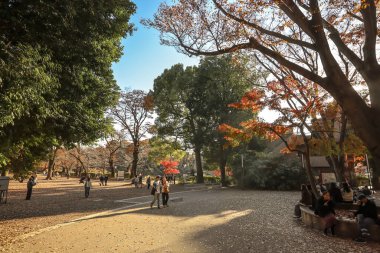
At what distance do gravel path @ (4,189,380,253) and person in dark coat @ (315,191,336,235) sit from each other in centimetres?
39

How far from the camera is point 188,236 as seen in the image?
8.08 metres

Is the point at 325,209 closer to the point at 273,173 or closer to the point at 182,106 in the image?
the point at 273,173

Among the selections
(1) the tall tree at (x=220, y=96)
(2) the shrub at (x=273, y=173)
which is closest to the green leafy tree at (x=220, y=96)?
(1) the tall tree at (x=220, y=96)

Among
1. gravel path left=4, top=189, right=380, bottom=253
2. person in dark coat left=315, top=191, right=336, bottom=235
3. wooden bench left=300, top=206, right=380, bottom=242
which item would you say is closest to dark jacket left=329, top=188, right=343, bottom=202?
gravel path left=4, top=189, right=380, bottom=253

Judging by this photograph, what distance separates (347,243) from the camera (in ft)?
23.7

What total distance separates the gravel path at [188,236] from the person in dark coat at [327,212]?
0.39 meters

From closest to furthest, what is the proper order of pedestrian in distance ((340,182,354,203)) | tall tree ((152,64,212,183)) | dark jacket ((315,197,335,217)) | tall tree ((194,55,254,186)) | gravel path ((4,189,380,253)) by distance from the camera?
gravel path ((4,189,380,253)) < dark jacket ((315,197,335,217)) < pedestrian in distance ((340,182,354,203)) < tall tree ((194,55,254,186)) < tall tree ((152,64,212,183))

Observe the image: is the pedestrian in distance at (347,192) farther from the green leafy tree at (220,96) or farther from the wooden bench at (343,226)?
the green leafy tree at (220,96)

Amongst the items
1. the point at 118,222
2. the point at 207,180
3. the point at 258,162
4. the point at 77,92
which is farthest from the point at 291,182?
the point at 77,92

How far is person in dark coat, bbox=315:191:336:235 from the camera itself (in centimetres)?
808

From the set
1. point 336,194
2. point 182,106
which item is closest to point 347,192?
point 336,194

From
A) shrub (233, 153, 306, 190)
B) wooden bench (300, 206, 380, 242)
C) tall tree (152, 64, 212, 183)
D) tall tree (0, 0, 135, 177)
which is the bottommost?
wooden bench (300, 206, 380, 242)

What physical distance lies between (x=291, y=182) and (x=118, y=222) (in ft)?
62.9

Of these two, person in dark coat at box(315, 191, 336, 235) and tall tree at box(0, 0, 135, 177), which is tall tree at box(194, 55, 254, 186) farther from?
person in dark coat at box(315, 191, 336, 235)
